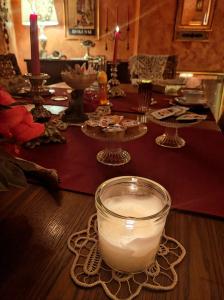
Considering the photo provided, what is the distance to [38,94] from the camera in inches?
34.9

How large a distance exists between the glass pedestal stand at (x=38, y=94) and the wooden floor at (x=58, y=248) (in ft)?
1.31

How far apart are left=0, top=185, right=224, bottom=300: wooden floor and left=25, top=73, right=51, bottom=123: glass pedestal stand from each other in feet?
1.31

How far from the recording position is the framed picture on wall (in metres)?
3.04

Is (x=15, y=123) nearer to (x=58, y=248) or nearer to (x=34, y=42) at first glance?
(x=58, y=248)

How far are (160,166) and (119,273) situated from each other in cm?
38

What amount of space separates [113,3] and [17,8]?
1374 mm

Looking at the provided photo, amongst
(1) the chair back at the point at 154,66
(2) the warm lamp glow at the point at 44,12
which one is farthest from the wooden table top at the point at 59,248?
(2) the warm lamp glow at the point at 44,12

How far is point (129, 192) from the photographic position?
45 centimetres

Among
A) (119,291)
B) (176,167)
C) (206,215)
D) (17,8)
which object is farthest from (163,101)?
(17,8)

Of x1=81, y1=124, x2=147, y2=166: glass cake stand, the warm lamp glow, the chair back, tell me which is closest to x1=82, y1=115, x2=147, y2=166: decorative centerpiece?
x1=81, y1=124, x2=147, y2=166: glass cake stand

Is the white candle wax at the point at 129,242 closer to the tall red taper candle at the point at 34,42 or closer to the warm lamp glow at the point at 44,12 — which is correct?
the tall red taper candle at the point at 34,42

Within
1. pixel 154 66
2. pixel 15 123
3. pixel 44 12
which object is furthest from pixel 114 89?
pixel 44 12

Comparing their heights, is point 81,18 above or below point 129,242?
above

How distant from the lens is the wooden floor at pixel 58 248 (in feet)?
1.14
